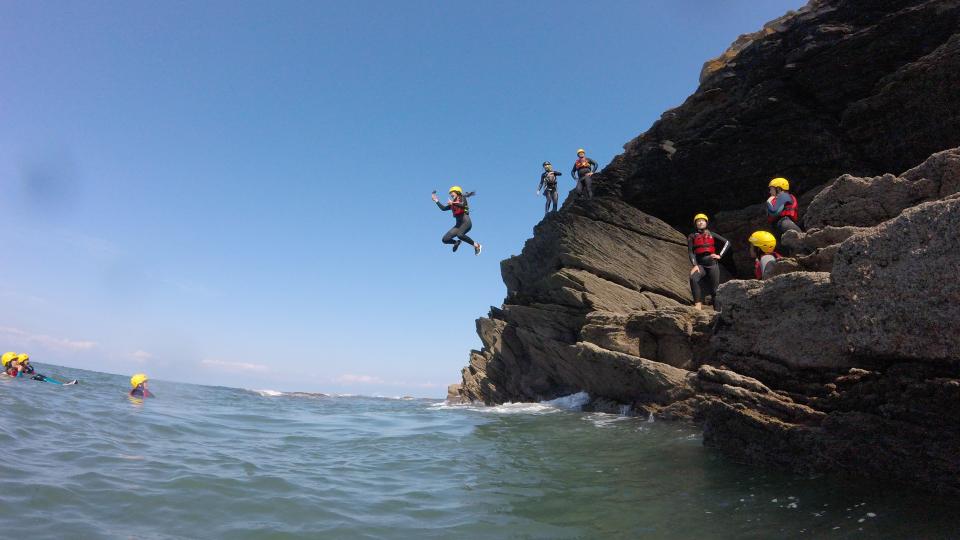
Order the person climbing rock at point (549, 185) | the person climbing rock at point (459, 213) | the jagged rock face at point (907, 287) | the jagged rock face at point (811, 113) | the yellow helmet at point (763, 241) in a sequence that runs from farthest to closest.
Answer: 1. the person climbing rock at point (549, 185)
2. the person climbing rock at point (459, 213)
3. the jagged rock face at point (811, 113)
4. the yellow helmet at point (763, 241)
5. the jagged rock face at point (907, 287)

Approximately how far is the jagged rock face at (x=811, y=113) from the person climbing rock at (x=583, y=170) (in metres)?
1.12

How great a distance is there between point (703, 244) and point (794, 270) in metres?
6.96

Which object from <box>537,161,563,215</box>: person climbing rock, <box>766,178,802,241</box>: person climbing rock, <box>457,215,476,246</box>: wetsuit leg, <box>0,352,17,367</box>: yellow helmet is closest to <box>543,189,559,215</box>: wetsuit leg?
<box>537,161,563,215</box>: person climbing rock

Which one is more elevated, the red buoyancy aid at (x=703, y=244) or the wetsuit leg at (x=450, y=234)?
the wetsuit leg at (x=450, y=234)

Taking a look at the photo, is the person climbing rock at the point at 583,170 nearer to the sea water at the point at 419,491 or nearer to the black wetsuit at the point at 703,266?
the black wetsuit at the point at 703,266

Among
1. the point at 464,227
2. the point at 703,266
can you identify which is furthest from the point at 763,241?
the point at 464,227

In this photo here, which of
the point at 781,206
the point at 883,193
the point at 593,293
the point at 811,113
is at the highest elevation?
the point at 811,113

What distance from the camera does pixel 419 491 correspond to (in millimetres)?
7387

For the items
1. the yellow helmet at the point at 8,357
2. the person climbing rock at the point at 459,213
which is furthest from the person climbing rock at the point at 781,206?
the yellow helmet at the point at 8,357

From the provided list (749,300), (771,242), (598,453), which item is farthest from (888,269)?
(771,242)

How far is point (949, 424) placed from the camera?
540 cm

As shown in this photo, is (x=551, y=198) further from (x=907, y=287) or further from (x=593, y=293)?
(x=907, y=287)

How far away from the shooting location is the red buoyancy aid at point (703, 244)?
1595 cm

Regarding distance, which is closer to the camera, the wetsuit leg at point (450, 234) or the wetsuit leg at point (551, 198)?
the wetsuit leg at point (450, 234)
